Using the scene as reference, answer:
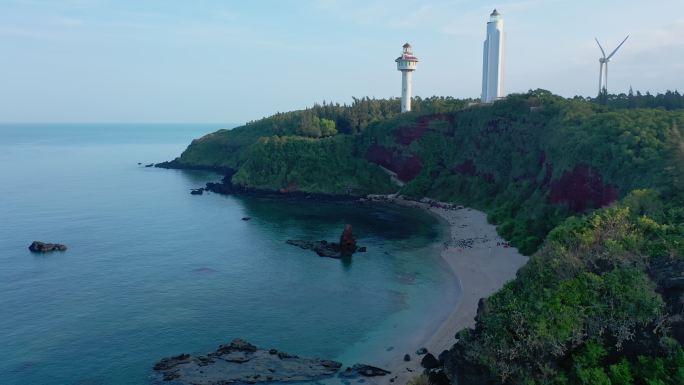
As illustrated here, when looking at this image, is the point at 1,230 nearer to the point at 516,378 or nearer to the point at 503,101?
the point at 516,378

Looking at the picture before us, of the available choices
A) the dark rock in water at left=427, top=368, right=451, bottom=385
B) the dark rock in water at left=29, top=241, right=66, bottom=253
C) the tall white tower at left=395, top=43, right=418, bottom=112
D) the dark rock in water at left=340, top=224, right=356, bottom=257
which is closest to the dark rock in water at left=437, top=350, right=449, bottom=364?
the dark rock in water at left=427, top=368, right=451, bottom=385

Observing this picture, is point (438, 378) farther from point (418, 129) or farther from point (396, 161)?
point (418, 129)

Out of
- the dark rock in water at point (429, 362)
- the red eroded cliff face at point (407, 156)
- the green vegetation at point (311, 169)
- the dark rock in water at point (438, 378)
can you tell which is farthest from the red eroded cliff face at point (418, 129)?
the dark rock in water at point (438, 378)

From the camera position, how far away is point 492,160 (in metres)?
79.4

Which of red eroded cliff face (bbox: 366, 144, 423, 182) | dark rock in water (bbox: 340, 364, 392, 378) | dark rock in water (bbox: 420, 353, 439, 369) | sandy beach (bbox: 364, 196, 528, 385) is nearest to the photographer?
dark rock in water (bbox: 340, 364, 392, 378)

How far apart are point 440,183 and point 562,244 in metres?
56.3

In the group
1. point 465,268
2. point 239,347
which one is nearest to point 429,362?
point 239,347

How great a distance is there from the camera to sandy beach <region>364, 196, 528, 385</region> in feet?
103

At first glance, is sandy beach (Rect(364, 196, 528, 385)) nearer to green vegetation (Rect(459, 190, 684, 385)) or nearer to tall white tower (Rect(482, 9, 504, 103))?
green vegetation (Rect(459, 190, 684, 385))

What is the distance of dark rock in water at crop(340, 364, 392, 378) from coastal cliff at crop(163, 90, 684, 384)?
4768mm

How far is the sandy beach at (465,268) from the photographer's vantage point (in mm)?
31533

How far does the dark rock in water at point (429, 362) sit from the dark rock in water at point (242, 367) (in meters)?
4.87

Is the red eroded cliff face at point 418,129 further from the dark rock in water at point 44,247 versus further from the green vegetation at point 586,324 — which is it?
the green vegetation at point 586,324

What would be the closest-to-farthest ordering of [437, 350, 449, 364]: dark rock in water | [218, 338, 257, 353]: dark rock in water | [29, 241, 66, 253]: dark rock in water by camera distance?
[437, 350, 449, 364]: dark rock in water, [218, 338, 257, 353]: dark rock in water, [29, 241, 66, 253]: dark rock in water
